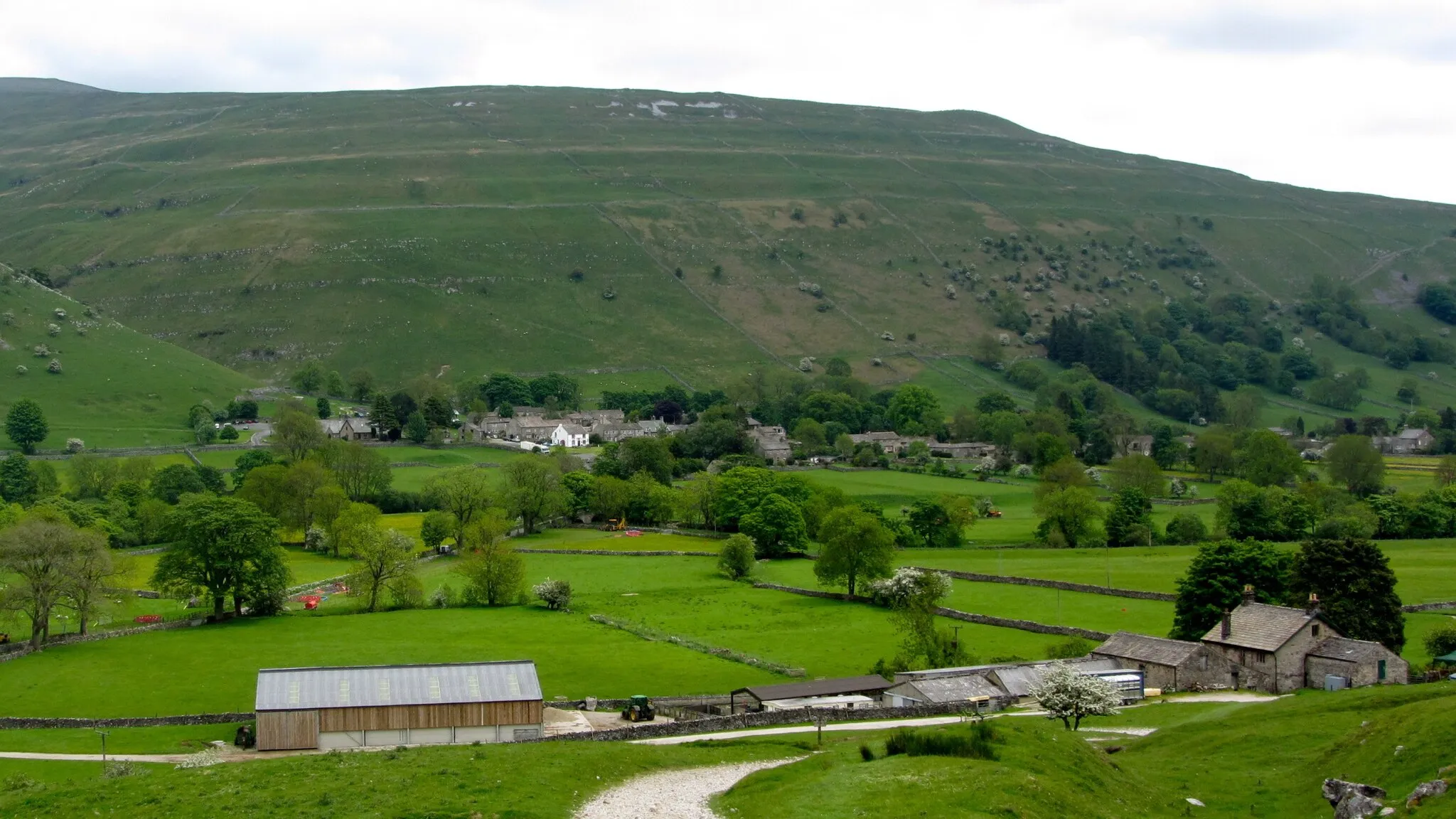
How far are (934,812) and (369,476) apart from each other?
293 ft

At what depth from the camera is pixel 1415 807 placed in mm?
25125

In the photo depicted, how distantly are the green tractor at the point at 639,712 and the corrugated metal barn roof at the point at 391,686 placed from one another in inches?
134

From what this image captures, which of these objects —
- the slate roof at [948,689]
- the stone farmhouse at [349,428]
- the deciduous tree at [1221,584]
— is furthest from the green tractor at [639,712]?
the stone farmhouse at [349,428]

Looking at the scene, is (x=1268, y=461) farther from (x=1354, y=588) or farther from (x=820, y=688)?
(x=820, y=688)

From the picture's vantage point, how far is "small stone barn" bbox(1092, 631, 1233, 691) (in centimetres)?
5219

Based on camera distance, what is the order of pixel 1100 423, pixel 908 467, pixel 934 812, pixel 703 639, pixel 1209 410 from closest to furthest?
pixel 934 812, pixel 703 639, pixel 908 467, pixel 1100 423, pixel 1209 410

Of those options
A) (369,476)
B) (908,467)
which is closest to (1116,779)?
(369,476)

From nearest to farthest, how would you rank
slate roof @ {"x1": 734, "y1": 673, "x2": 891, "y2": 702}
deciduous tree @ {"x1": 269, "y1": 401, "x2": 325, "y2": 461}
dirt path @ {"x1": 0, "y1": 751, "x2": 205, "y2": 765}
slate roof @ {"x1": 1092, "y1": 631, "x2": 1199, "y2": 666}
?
dirt path @ {"x1": 0, "y1": 751, "x2": 205, "y2": 765}, slate roof @ {"x1": 734, "y1": 673, "x2": 891, "y2": 702}, slate roof @ {"x1": 1092, "y1": 631, "x2": 1199, "y2": 666}, deciduous tree @ {"x1": 269, "y1": 401, "x2": 325, "y2": 461}

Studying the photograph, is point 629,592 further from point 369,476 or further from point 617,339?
point 617,339

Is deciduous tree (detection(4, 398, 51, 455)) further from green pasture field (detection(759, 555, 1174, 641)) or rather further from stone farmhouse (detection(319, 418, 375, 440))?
green pasture field (detection(759, 555, 1174, 641))

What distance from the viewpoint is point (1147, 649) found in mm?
53875

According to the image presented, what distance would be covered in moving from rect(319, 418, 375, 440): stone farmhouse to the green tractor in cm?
9379

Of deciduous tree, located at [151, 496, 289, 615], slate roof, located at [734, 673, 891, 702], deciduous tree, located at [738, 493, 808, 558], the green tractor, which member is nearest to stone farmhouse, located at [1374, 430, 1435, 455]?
deciduous tree, located at [738, 493, 808, 558]

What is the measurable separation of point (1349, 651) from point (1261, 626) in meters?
3.22
